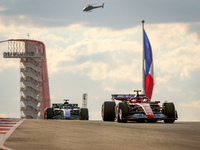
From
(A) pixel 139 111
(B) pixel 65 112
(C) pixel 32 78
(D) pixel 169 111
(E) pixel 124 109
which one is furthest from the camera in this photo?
(C) pixel 32 78

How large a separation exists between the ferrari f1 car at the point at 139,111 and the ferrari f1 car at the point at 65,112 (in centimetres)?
772

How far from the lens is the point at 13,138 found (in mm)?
14453

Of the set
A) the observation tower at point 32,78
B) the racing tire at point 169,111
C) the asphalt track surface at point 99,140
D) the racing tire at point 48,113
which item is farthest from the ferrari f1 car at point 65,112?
the observation tower at point 32,78

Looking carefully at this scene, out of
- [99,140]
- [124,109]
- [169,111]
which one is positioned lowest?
[99,140]

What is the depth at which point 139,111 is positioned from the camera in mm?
24812

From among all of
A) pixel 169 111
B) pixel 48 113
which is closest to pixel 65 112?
pixel 48 113

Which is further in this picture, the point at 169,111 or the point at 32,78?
the point at 32,78

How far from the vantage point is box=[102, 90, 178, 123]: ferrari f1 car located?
24156 mm

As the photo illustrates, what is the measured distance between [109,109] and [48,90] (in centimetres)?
10077

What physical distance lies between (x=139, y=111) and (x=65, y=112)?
10920 mm

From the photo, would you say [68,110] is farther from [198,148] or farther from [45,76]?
[45,76]

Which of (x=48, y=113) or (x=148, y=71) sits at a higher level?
(x=148, y=71)

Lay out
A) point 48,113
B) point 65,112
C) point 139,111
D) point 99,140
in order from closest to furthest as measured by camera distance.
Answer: point 99,140 < point 139,111 < point 48,113 < point 65,112

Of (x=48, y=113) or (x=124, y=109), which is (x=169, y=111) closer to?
(x=124, y=109)
